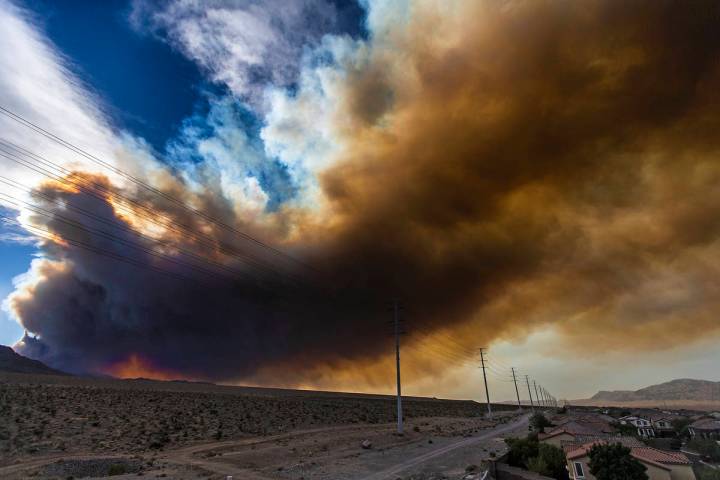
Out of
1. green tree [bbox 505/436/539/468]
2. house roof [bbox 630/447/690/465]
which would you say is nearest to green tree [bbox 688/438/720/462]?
house roof [bbox 630/447/690/465]

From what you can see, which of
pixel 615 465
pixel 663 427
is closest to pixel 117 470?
pixel 615 465

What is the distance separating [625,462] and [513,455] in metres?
12.0

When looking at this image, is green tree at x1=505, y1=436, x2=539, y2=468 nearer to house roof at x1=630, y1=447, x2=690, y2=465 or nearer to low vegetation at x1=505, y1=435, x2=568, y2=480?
low vegetation at x1=505, y1=435, x2=568, y2=480

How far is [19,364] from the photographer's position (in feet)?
578

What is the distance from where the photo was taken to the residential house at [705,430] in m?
95.7

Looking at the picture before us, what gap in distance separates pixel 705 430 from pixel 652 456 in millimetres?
77023

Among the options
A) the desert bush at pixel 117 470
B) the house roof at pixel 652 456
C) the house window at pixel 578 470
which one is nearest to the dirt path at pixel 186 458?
the desert bush at pixel 117 470

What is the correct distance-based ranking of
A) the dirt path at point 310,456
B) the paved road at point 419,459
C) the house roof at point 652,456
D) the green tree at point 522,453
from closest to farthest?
the dirt path at point 310,456 < the paved road at point 419,459 < the house roof at point 652,456 < the green tree at point 522,453

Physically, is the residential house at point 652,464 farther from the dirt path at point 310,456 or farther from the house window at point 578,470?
the dirt path at point 310,456

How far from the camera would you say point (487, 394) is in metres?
133

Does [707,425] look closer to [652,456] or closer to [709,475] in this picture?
[709,475]

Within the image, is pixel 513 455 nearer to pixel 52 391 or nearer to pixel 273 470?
pixel 273 470

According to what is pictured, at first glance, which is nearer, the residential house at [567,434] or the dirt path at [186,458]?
the dirt path at [186,458]

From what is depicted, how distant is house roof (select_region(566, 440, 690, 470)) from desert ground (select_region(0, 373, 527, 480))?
10720 millimetres
